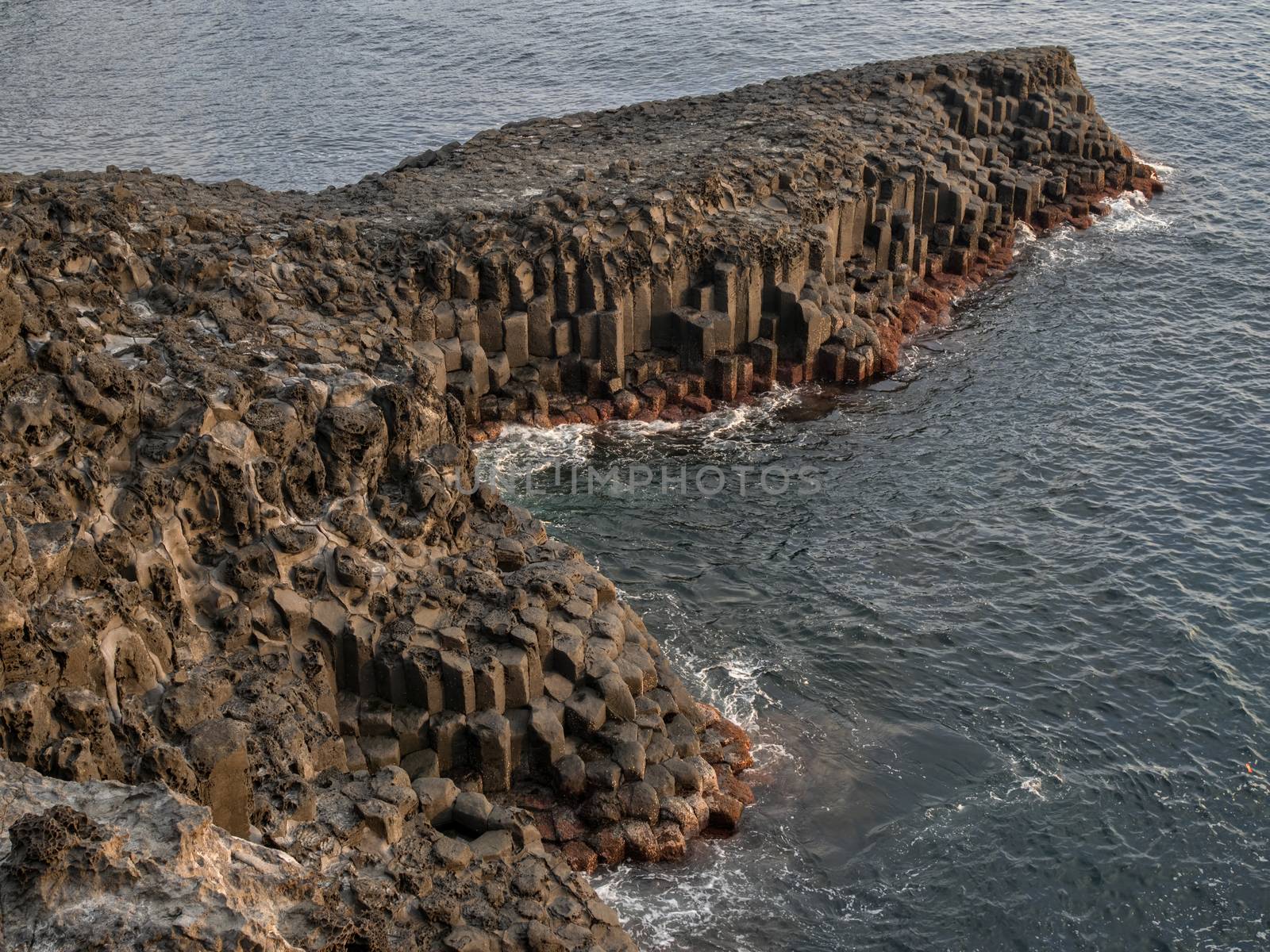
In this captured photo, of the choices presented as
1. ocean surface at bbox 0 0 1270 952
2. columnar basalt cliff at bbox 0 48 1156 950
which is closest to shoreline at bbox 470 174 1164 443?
columnar basalt cliff at bbox 0 48 1156 950

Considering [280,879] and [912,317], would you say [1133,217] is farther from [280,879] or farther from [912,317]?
[280,879]

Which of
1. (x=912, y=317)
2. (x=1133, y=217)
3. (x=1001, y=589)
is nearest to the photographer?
(x=1001, y=589)

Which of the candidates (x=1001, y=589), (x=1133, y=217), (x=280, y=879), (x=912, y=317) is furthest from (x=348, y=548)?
(x=1133, y=217)

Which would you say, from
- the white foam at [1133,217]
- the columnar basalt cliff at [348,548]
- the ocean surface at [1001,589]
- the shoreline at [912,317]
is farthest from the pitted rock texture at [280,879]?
the white foam at [1133,217]

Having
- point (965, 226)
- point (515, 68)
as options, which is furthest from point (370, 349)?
point (515, 68)

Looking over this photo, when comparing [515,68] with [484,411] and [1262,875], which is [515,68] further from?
[1262,875]
